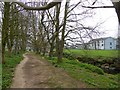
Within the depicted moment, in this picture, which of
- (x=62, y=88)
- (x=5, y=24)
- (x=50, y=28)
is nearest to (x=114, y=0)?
(x=62, y=88)

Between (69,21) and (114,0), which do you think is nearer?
(114,0)

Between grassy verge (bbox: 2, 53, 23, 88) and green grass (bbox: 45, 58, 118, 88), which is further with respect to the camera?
green grass (bbox: 45, 58, 118, 88)

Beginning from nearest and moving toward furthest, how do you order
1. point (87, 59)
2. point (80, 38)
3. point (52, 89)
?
point (52, 89), point (80, 38), point (87, 59)

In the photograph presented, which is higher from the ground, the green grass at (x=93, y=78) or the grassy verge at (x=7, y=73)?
the grassy verge at (x=7, y=73)

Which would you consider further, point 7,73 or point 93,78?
point 7,73

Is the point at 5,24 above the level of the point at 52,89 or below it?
above

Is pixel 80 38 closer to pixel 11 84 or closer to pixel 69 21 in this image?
pixel 69 21

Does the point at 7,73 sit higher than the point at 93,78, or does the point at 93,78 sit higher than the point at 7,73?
the point at 7,73

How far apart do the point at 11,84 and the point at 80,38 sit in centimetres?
1381

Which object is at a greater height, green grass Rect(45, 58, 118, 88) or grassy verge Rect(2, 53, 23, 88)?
grassy verge Rect(2, 53, 23, 88)

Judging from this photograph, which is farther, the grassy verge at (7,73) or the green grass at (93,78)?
the green grass at (93,78)

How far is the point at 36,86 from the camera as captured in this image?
12.3 m

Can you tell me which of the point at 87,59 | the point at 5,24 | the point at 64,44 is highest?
the point at 5,24

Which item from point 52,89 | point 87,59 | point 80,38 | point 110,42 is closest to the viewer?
point 52,89
